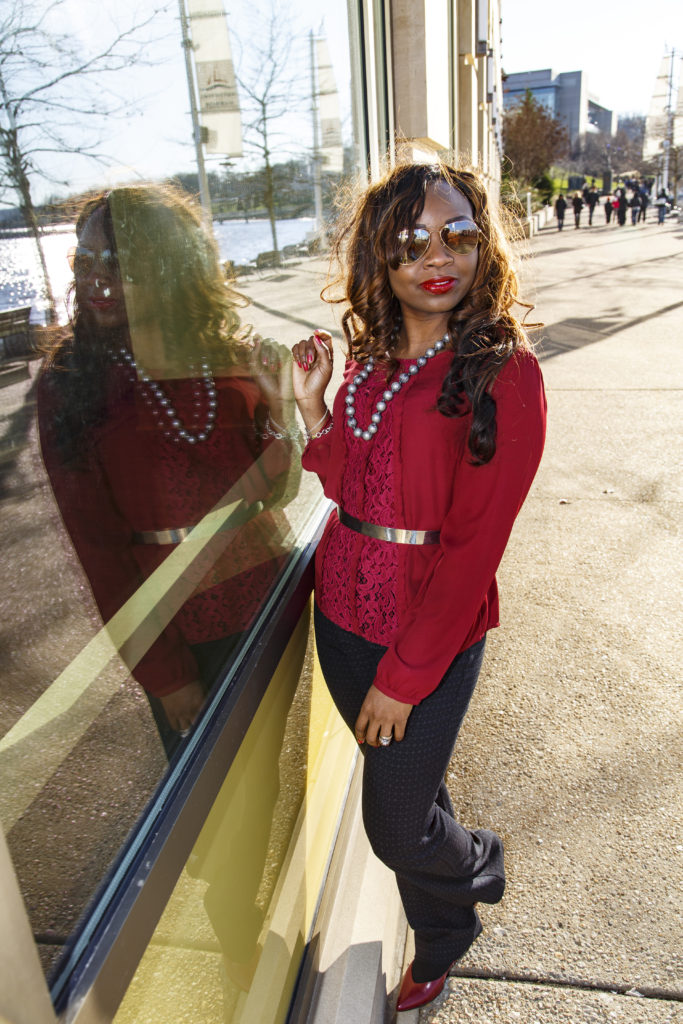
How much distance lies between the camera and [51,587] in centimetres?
138

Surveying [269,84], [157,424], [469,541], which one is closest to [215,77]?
[269,84]

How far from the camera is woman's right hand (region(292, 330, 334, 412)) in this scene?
1988 mm

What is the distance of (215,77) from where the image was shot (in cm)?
188

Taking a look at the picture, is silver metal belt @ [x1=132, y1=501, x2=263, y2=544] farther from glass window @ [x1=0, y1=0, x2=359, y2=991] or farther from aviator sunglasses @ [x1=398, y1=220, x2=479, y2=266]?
aviator sunglasses @ [x1=398, y1=220, x2=479, y2=266]

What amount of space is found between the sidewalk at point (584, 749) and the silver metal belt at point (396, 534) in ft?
2.44

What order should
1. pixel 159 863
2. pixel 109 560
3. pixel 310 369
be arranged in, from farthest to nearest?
1. pixel 310 369
2. pixel 109 560
3. pixel 159 863

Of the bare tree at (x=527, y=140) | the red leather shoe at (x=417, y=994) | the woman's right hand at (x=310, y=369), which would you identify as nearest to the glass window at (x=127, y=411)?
the woman's right hand at (x=310, y=369)

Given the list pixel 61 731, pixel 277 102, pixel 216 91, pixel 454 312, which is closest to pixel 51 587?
pixel 61 731

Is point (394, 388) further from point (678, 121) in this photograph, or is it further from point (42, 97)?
point (678, 121)

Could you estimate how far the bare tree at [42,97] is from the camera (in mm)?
1121

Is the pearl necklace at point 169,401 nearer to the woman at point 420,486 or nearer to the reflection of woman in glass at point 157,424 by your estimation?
the reflection of woman in glass at point 157,424

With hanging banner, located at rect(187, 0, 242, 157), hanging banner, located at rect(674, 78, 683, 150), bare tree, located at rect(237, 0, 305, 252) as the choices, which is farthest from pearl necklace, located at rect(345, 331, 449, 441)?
hanging banner, located at rect(674, 78, 683, 150)

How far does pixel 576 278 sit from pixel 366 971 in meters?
14.6

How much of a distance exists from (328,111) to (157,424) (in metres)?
1.90
